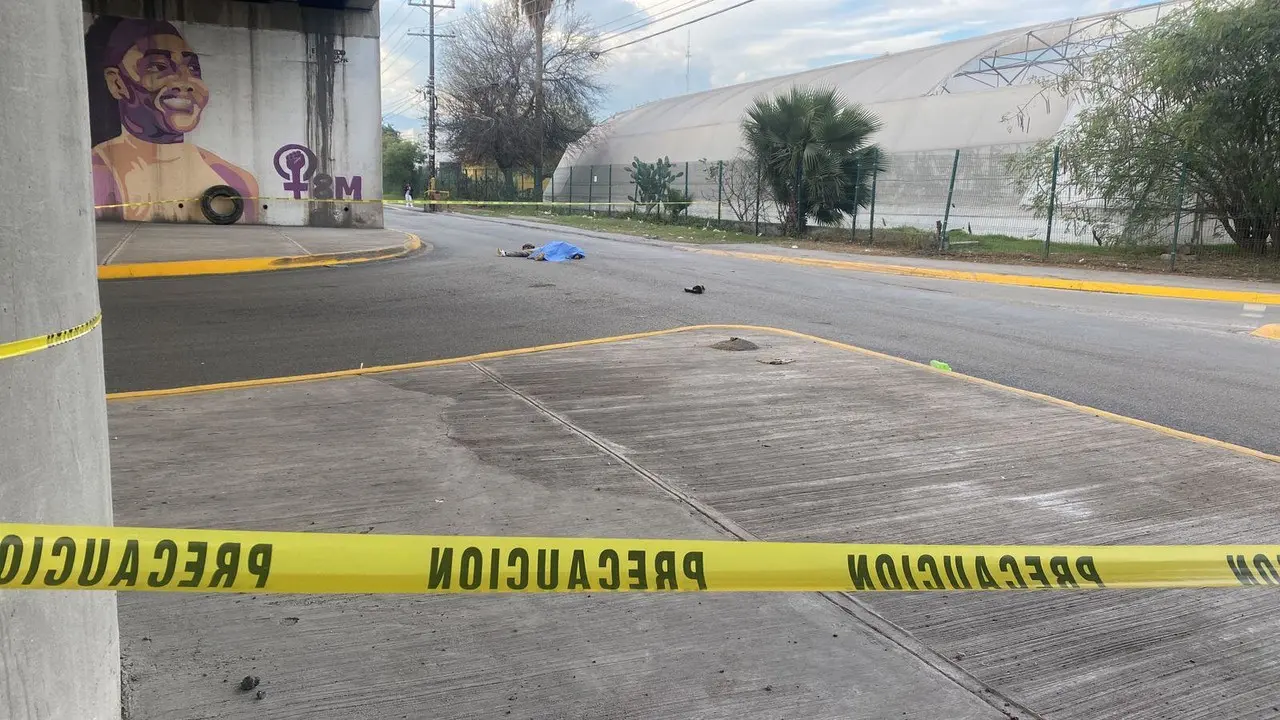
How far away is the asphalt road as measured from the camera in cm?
704

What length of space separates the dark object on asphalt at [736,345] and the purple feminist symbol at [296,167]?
1661 centimetres

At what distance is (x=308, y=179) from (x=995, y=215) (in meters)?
16.6

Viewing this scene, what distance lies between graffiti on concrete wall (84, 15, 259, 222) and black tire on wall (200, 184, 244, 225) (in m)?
0.20

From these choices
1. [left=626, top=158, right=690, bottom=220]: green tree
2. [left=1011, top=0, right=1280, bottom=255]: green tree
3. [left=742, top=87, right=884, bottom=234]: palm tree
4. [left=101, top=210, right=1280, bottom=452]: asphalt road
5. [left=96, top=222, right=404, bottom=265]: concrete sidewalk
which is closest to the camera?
[left=101, top=210, right=1280, bottom=452]: asphalt road

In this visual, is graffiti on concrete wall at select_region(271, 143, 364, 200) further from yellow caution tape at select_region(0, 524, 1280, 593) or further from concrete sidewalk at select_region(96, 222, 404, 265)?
yellow caution tape at select_region(0, 524, 1280, 593)

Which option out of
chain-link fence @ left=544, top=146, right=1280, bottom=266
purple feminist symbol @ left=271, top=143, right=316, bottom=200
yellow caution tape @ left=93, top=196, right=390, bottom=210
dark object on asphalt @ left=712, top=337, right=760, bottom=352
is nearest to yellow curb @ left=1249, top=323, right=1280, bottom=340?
dark object on asphalt @ left=712, top=337, right=760, bottom=352

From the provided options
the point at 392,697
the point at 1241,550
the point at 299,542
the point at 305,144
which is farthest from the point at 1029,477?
the point at 305,144

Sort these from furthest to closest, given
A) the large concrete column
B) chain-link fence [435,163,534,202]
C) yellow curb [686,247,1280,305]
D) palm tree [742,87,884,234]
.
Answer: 1. chain-link fence [435,163,534,202]
2. palm tree [742,87,884,234]
3. yellow curb [686,247,1280,305]
4. the large concrete column

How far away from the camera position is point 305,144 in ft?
70.4

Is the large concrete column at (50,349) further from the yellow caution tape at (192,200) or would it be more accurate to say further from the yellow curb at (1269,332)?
the yellow caution tape at (192,200)

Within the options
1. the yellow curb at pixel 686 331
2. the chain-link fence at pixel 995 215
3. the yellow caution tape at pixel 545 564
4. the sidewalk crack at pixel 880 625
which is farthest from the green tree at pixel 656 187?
the yellow caution tape at pixel 545 564

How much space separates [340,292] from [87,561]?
33.0 ft

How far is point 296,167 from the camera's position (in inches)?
848

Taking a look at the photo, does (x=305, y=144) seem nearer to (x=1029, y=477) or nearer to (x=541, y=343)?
(x=541, y=343)
